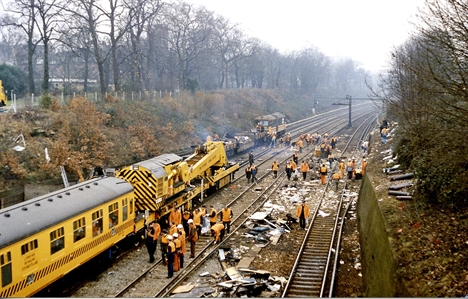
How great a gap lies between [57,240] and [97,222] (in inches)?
73.4

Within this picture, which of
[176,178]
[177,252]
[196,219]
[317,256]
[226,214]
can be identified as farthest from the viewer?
[176,178]

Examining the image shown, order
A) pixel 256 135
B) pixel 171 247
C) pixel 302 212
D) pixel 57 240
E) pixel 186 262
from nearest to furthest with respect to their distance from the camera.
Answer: pixel 57 240 → pixel 171 247 → pixel 186 262 → pixel 302 212 → pixel 256 135

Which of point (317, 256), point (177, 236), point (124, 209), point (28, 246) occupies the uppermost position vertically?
point (28, 246)

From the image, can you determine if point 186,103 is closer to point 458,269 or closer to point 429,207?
point 429,207

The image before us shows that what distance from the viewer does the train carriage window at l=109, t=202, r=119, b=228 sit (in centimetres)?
1312

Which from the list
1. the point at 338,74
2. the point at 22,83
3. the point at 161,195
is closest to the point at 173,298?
the point at 161,195

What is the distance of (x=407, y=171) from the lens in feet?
61.4

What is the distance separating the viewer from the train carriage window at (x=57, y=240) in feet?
34.1

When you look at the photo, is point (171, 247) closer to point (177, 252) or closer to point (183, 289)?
point (177, 252)

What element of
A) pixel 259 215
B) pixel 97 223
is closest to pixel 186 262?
pixel 97 223

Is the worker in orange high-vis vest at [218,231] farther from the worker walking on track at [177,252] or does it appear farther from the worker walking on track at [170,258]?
the worker walking on track at [170,258]

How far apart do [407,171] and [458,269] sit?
10771mm

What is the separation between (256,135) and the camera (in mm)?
40969

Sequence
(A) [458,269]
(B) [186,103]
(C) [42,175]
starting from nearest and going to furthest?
(A) [458,269], (C) [42,175], (B) [186,103]
